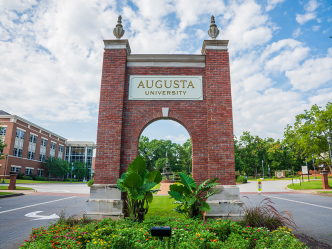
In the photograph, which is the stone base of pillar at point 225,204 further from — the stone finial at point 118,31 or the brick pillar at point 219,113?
the stone finial at point 118,31

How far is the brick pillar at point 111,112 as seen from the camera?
7711 millimetres

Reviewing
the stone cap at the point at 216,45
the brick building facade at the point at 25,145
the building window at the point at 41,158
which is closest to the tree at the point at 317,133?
the stone cap at the point at 216,45

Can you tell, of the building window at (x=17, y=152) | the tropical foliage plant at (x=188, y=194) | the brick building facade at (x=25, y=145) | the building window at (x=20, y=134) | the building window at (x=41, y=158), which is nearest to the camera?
the tropical foliage plant at (x=188, y=194)

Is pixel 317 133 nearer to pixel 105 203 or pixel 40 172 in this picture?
pixel 105 203

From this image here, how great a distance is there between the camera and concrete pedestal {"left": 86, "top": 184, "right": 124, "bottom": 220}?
7.25m

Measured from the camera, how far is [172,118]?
8273mm

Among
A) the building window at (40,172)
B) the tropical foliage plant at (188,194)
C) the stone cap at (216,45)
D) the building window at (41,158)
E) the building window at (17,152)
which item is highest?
the stone cap at (216,45)

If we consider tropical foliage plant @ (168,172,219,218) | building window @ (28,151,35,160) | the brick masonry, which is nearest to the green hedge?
tropical foliage plant @ (168,172,219,218)

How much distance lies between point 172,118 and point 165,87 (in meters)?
1.18

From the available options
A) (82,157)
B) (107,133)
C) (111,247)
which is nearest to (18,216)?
(107,133)

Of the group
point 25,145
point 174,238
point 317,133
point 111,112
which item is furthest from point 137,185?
point 25,145

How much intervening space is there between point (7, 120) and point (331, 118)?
48.3 metres

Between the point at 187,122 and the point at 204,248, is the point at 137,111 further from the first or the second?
the point at 204,248

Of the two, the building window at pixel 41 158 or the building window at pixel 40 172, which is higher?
the building window at pixel 41 158
